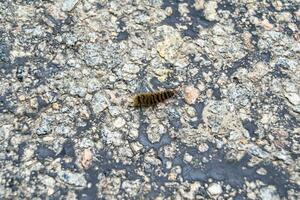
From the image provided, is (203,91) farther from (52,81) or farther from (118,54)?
(52,81)

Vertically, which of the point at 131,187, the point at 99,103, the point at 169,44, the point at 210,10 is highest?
the point at 210,10

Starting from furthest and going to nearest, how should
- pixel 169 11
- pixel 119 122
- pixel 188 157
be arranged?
1. pixel 169 11
2. pixel 119 122
3. pixel 188 157

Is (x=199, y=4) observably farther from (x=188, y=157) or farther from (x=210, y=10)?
(x=188, y=157)

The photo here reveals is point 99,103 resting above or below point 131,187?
above

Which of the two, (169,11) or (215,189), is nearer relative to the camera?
(215,189)

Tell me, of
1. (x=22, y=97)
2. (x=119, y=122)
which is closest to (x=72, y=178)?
(x=119, y=122)

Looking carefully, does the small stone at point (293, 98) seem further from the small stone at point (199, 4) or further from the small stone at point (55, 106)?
the small stone at point (55, 106)

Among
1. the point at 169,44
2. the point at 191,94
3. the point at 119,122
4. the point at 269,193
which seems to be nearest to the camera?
the point at 269,193

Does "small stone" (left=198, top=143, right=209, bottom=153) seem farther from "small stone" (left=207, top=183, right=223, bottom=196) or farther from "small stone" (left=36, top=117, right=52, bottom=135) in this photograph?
"small stone" (left=36, top=117, right=52, bottom=135)

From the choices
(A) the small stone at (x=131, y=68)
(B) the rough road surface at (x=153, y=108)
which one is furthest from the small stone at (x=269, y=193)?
(A) the small stone at (x=131, y=68)
